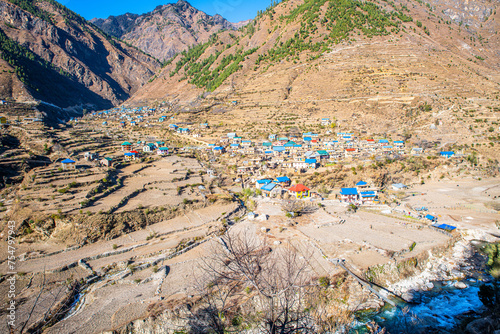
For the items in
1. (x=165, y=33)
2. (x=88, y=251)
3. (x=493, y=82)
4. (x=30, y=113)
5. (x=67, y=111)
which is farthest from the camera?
(x=165, y=33)

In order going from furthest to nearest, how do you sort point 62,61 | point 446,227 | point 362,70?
point 62,61 < point 362,70 < point 446,227

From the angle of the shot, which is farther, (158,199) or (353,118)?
(353,118)

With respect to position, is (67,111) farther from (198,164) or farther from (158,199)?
(158,199)

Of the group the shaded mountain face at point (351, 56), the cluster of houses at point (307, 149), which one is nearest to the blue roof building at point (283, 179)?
the cluster of houses at point (307, 149)

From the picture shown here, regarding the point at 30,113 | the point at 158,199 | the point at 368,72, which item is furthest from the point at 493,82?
the point at 30,113

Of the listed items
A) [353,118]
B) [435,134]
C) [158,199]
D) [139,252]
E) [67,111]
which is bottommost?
[139,252]

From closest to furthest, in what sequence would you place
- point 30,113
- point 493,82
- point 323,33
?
1. point 493,82
2. point 30,113
3. point 323,33

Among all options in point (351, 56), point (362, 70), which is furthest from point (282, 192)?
point (351, 56)

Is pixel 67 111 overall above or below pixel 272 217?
above

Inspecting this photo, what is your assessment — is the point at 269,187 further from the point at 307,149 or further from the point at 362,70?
the point at 362,70
